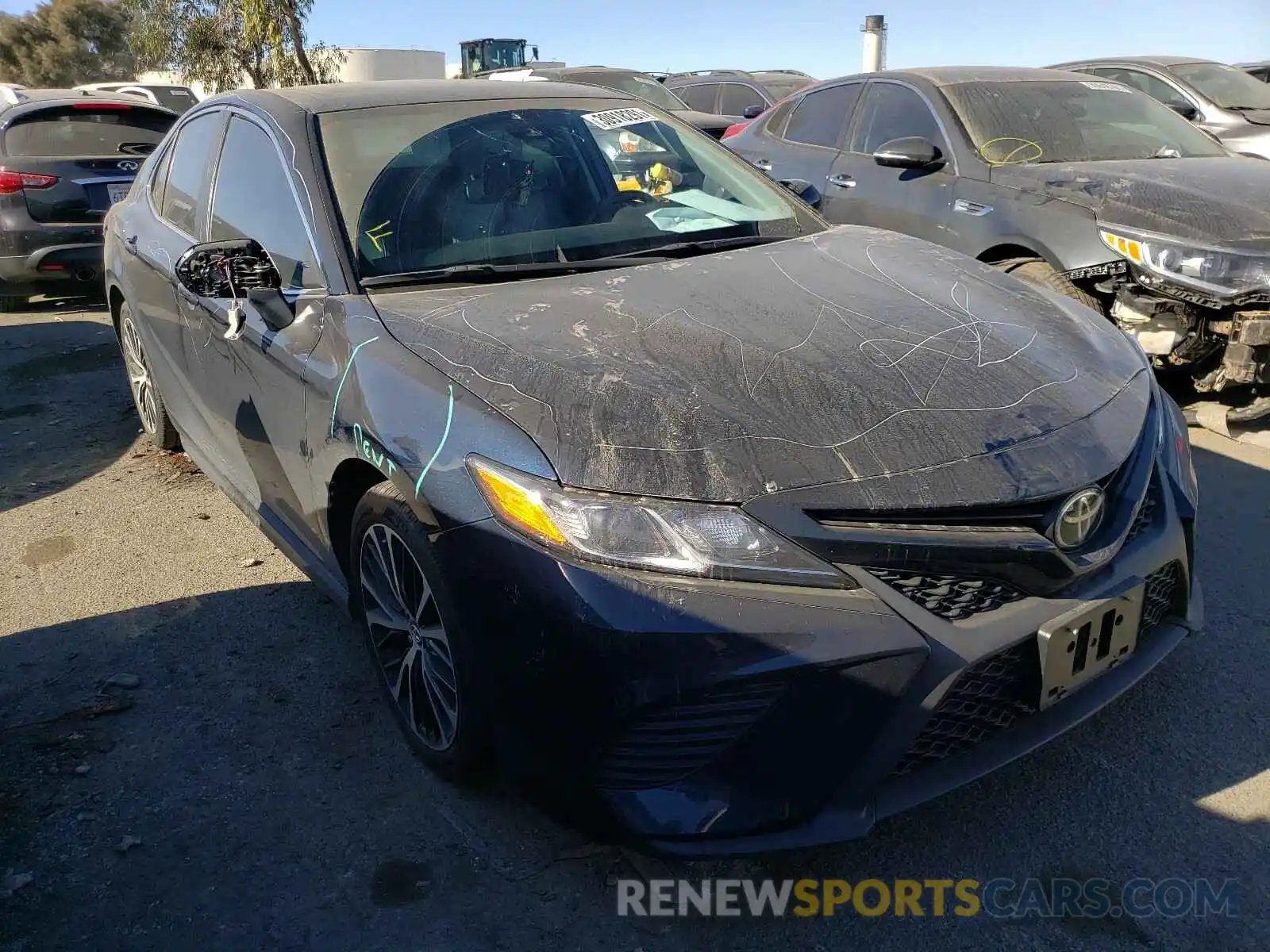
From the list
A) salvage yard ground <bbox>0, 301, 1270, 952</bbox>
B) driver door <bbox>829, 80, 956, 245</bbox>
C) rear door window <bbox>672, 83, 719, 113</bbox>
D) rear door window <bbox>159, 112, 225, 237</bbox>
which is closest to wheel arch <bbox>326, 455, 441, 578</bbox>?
salvage yard ground <bbox>0, 301, 1270, 952</bbox>

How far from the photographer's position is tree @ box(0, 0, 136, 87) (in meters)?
44.0

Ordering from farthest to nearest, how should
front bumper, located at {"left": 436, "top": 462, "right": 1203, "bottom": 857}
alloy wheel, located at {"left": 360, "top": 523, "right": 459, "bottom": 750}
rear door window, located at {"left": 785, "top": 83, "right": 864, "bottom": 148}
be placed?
rear door window, located at {"left": 785, "top": 83, "right": 864, "bottom": 148}, alloy wheel, located at {"left": 360, "top": 523, "right": 459, "bottom": 750}, front bumper, located at {"left": 436, "top": 462, "right": 1203, "bottom": 857}

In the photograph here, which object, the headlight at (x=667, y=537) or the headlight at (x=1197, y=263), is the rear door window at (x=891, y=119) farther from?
the headlight at (x=667, y=537)

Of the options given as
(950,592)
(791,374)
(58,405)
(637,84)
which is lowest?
(58,405)

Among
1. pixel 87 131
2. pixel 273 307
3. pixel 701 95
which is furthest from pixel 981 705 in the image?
pixel 701 95

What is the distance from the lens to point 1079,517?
2.12 metres

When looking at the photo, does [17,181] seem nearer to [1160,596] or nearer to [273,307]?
[273,307]

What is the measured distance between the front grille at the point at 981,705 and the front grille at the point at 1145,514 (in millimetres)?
426

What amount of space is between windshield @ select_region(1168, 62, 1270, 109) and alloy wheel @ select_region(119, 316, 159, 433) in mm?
8812

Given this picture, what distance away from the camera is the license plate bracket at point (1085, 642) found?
206cm

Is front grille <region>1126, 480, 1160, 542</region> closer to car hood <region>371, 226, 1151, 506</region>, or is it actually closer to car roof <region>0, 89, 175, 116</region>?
car hood <region>371, 226, 1151, 506</region>

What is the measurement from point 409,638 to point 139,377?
3.13 m

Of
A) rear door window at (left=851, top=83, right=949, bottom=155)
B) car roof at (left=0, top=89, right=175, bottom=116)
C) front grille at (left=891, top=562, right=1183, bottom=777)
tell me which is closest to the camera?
front grille at (left=891, top=562, right=1183, bottom=777)

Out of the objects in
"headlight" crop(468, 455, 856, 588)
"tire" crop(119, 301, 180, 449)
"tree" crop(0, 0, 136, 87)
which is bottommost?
"tire" crop(119, 301, 180, 449)
